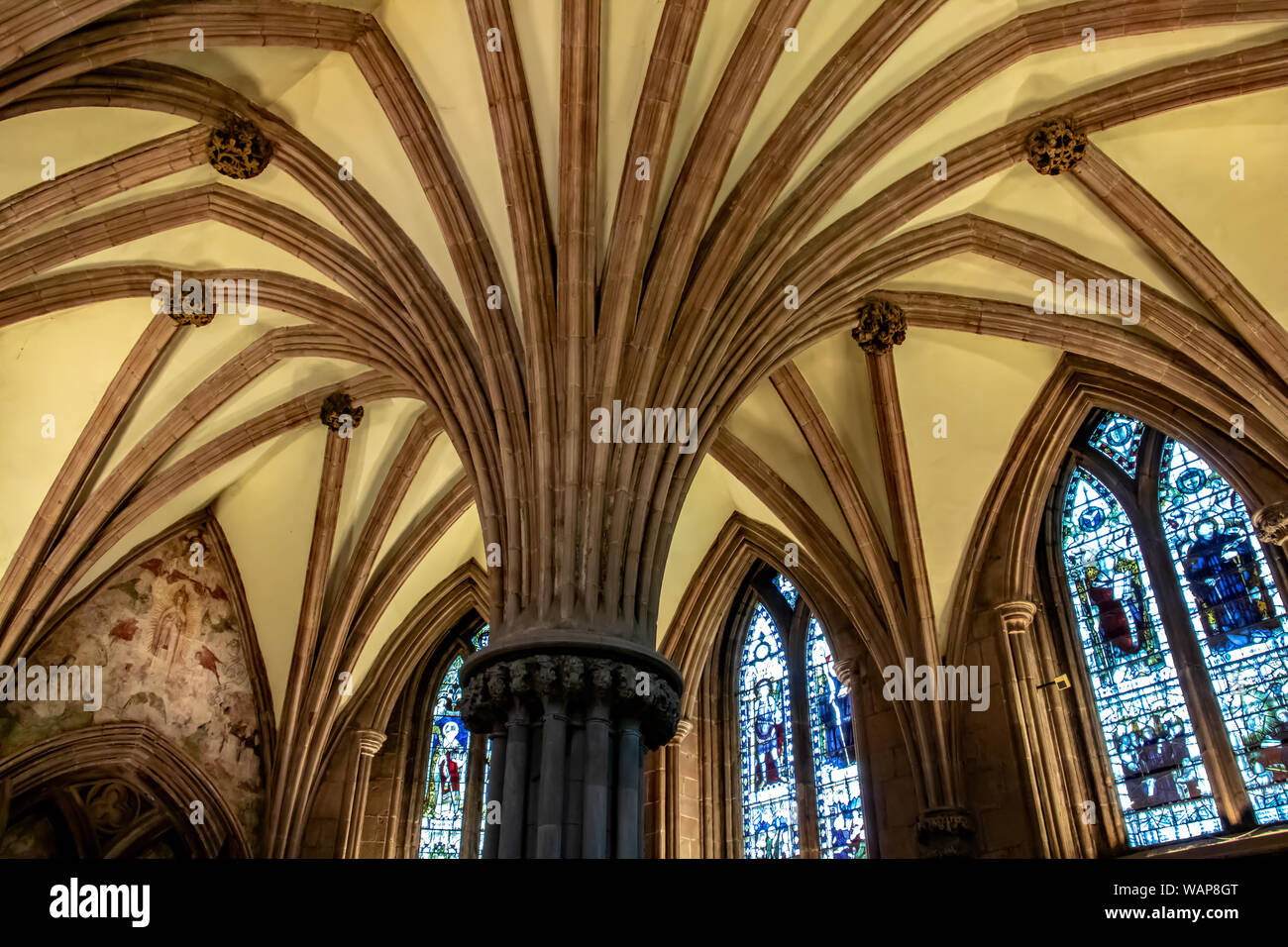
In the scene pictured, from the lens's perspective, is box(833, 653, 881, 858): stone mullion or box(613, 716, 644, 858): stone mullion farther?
box(833, 653, 881, 858): stone mullion

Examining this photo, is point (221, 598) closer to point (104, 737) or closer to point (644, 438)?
point (104, 737)

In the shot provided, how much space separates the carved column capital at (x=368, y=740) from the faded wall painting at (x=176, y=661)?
129cm

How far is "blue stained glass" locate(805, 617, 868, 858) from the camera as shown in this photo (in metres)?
12.9

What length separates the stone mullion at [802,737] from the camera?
13.2m

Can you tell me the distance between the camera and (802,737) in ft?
45.7

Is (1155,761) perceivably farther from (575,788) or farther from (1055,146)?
(575,788)

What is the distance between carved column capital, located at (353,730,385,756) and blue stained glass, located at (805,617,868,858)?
594 cm

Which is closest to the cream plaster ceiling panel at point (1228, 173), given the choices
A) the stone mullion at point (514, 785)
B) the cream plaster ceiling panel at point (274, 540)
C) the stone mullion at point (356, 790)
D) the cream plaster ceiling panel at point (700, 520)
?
the cream plaster ceiling panel at point (700, 520)

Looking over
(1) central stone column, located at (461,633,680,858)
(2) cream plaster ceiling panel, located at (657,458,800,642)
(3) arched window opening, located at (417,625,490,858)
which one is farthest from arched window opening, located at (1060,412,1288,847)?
(3) arched window opening, located at (417,625,490,858)

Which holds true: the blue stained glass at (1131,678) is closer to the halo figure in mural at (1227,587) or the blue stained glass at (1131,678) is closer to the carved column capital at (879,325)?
the halo figure in mural at (1227,587)

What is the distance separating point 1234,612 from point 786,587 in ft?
18.8

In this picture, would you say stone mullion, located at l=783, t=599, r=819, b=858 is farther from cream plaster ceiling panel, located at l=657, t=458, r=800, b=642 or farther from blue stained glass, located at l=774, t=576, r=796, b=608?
cream plaster ceiling panel, located at l=657, t=458, r=800, b=642
